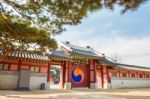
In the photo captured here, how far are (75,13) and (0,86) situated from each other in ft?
31.0

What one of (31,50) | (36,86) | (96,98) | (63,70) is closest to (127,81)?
(63,70)

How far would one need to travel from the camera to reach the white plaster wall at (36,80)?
1485cm

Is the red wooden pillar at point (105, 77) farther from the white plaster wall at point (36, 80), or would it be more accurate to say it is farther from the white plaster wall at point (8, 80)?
the white plaster wall at point (8, 80)

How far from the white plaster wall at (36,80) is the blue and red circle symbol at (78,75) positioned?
3137mm

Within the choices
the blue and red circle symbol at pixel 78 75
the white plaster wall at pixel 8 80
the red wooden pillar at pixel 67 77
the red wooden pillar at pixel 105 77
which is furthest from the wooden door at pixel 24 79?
the red wooden pillar at pixel 105 77

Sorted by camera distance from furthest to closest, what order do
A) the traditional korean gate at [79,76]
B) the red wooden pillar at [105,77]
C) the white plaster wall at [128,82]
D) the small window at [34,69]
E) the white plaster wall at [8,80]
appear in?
the white plaster wall at [128,82], the red wooden pillar at [105,77], the traditional korean gate at [79,76], the small window at [34,69], the white plaster wall at [8,80]

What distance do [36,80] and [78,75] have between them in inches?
179

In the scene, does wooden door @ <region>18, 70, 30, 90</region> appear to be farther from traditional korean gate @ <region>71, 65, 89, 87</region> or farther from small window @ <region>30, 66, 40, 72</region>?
traditional korean gate @ <region>71, 65, 89, 87</region>

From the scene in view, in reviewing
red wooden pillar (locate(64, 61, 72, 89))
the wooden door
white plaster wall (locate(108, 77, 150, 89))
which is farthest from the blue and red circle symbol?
the wooden door

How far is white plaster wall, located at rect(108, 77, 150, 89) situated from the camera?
2194 centimetres

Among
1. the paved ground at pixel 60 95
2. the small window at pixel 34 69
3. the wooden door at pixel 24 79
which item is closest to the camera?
the paved ground at pixel 60 95

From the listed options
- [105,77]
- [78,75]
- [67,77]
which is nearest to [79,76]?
[78,75]

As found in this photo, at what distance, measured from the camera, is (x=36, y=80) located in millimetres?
15164

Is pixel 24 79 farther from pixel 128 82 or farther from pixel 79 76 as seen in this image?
pixel 128 82
